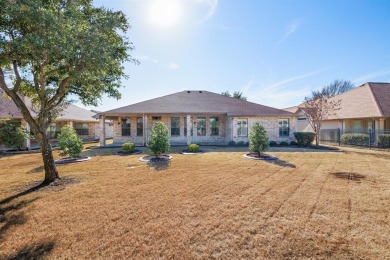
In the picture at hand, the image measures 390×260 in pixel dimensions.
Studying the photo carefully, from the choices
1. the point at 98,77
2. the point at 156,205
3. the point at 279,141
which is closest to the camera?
the point at 156,205

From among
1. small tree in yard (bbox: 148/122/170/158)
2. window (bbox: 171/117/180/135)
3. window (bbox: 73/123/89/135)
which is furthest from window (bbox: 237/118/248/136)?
window (bbox: 73/123/89/135)

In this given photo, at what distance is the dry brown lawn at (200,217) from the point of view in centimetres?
326

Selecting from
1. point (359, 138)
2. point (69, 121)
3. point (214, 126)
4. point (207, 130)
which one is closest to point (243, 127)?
point (214, 126)

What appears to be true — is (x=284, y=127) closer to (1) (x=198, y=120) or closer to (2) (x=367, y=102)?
(1) (x=198, y=120)

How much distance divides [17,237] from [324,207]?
659cm

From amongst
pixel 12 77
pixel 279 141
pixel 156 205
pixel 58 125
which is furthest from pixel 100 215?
pixel 58 125

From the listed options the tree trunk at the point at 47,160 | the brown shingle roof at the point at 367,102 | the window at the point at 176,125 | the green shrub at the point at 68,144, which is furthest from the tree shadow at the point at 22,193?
the brown shingle roof at the point at 367,102

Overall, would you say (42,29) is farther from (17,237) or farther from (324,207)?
(324,207)

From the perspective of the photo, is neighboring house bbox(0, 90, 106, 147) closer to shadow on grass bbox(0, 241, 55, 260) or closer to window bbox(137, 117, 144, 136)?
window bbox(137, 117, 144, 136)

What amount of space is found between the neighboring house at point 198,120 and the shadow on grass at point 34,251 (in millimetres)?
15462

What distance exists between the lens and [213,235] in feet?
12.0

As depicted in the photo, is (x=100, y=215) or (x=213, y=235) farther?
(x=100, y=215)

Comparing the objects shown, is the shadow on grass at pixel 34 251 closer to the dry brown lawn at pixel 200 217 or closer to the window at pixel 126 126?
the dry brown lawn at pixel 200 217

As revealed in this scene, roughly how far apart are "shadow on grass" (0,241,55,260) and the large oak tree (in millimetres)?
4501
